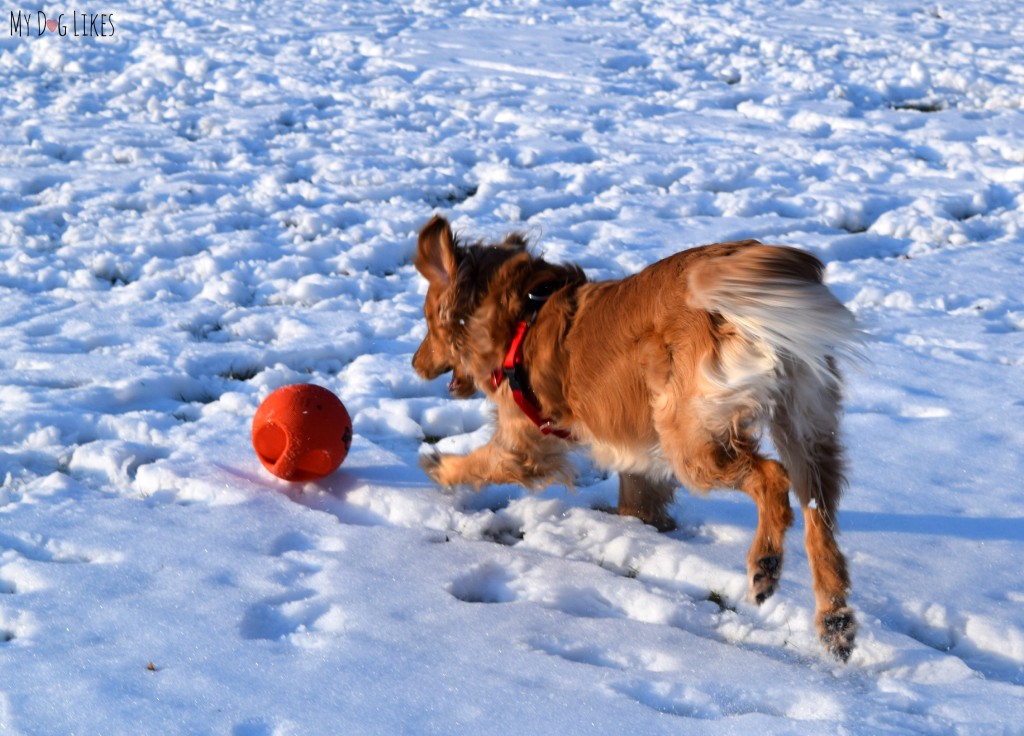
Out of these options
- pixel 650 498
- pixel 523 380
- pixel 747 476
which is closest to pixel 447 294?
pixel 523 380

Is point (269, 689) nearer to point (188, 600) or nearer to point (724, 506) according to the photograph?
point (188, 600)

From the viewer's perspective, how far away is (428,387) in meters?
4.43

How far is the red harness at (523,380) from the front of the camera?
136 inches

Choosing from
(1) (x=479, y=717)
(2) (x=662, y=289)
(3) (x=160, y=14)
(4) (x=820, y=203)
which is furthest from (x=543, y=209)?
(3) (x=160, y=14)

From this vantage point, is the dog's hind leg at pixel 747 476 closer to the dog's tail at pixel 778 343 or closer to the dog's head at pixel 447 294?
the dog's tail at pixel 778 343

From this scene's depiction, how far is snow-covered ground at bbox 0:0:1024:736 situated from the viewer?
96.2 inches

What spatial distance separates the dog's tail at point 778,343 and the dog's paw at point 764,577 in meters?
0.30

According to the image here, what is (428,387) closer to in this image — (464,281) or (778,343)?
(464,281)

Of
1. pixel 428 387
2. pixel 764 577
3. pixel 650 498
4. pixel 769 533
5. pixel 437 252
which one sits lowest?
pixel 428 387

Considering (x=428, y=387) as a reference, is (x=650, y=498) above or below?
above

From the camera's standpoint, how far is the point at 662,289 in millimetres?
2914

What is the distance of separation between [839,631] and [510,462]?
→ 4.11 feet

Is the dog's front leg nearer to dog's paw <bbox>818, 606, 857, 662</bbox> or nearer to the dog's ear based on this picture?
the dog's ear

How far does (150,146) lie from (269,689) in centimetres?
574
